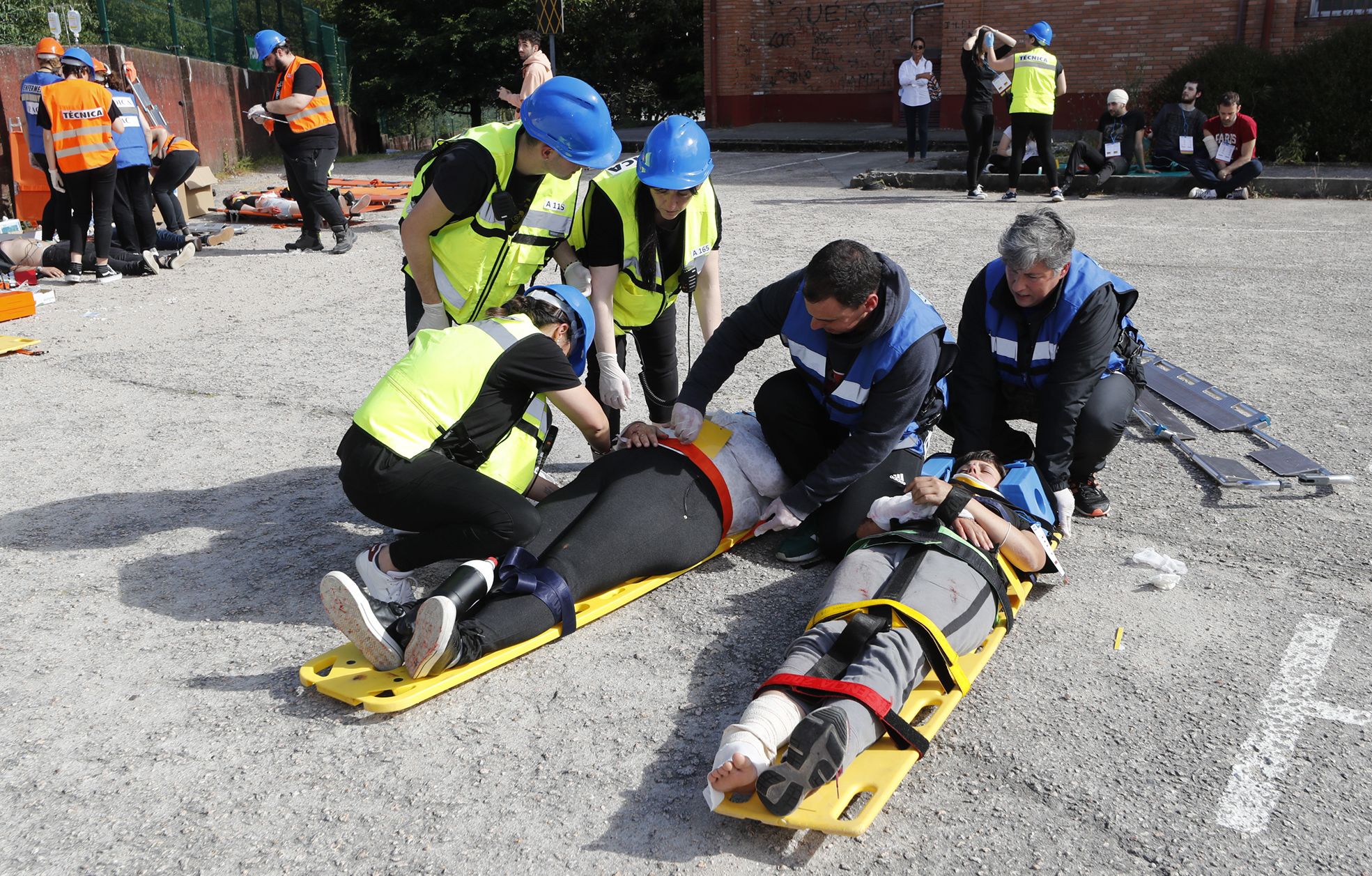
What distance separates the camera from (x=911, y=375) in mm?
3588

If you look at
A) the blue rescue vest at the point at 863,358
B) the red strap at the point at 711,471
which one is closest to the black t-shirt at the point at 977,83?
the blue rescue vest at the point at 863,358

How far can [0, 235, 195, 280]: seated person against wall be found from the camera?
897cm

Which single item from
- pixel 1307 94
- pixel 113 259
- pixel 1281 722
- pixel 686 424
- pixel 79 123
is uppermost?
pixel 1307 94

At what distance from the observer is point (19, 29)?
1600 centimetres

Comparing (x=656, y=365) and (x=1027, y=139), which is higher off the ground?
(x=1027, y=139)

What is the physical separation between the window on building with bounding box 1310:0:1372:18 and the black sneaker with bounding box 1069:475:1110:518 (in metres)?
15.0

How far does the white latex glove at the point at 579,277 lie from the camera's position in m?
4.30

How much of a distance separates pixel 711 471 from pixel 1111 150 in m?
10.6

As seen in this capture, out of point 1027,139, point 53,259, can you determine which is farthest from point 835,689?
point 1027,139

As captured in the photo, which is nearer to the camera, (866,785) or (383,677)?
(866,785)

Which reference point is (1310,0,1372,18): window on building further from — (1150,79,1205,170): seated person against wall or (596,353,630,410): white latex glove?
(596,353,630,410): white latex glove

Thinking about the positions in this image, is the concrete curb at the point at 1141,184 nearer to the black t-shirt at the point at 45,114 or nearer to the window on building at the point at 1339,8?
the window on building at the point at 1339,8

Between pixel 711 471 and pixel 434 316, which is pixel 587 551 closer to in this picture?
pixel 711 471

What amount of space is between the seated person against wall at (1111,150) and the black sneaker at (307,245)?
26.8 ft
